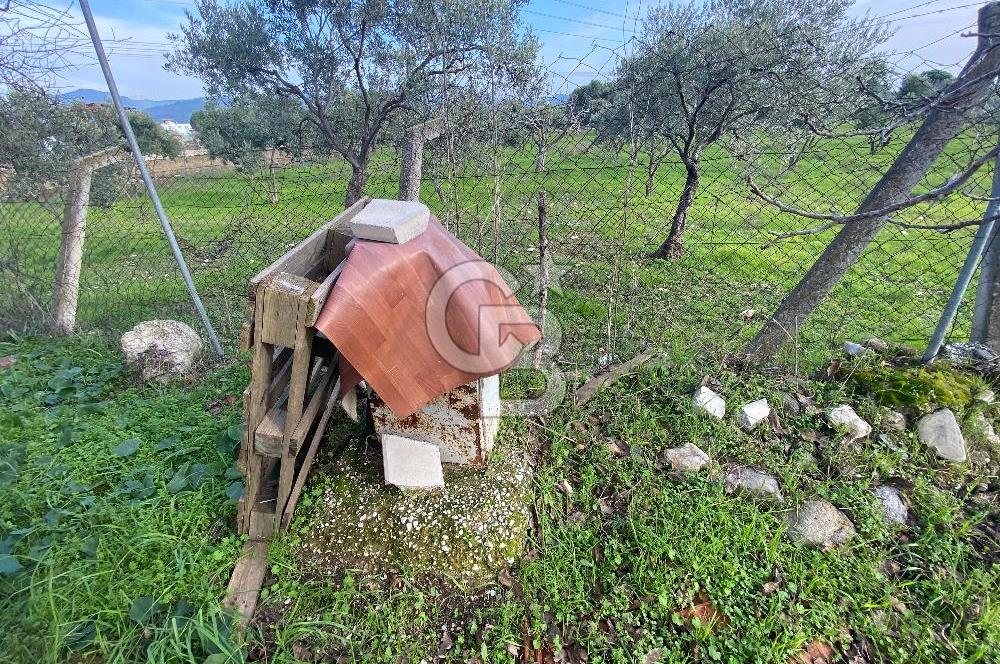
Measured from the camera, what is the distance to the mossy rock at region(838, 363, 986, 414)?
2.46 meters

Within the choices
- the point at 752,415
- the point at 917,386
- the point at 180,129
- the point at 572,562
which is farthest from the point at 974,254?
the point at 180,129

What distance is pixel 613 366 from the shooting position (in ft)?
10.1

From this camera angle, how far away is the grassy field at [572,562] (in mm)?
1668

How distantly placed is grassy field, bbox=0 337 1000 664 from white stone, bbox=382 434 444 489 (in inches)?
14.6

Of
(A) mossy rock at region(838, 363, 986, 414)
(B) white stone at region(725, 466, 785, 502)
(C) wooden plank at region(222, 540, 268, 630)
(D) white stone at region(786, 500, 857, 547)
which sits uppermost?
(A) mossy rock at region(838, 363, 986, 414)

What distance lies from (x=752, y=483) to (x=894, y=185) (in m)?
1.95

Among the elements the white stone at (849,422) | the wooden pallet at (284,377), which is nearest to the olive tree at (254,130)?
the wooden pallet at (284,377)

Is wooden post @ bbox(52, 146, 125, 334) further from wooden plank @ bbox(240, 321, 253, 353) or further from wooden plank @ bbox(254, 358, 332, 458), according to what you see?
wooden plank @ bbox(254, 358, 332, 458)

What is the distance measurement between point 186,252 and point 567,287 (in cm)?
519

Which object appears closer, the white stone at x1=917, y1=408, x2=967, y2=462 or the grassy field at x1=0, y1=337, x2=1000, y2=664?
the grassy field at x1=0, y1=337, x2=1000, y2=664

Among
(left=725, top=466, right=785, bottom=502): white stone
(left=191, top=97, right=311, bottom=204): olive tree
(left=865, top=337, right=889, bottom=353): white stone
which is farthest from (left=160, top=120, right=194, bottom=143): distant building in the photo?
(left=865, top=337, right=889, bottom=353): white stone

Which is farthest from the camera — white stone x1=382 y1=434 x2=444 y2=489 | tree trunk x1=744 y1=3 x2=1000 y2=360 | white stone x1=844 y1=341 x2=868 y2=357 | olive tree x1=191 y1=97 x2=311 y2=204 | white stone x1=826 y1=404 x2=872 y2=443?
olive tree x1=191 y1=97 x2=311 y2=204

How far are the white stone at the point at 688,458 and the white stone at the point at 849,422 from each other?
2.61ft

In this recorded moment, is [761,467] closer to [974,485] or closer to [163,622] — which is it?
[974,485]
